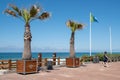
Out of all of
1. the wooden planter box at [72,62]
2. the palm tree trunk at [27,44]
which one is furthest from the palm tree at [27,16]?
the wooden planter box at [72,62]

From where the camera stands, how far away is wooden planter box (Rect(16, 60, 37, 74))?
18745 millimetres

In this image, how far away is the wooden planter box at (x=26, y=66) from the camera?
61.5 feet

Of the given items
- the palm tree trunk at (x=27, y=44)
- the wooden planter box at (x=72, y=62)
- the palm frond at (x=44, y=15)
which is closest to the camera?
the palm tree trunk at (x=27, y=44)

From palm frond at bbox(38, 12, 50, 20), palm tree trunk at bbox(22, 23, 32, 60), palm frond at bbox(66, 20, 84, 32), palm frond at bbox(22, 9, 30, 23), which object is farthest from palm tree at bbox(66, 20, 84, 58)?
palm frond at bbox(22, 9, 30, 23)

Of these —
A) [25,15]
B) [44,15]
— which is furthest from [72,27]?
[25,15]

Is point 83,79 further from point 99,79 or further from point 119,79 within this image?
point 119,79

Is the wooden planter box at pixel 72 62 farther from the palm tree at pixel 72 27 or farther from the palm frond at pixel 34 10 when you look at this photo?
the palm frond at pixel 34 10

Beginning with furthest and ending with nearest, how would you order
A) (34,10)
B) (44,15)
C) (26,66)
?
(44,15), (34,10), (26,66)

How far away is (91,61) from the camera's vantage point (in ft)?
113

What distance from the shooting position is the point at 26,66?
62.0ft

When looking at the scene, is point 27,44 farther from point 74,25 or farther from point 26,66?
point 74,25

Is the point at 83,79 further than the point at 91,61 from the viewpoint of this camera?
No

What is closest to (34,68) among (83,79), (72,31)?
(83,79)

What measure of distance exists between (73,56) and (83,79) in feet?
31.3
